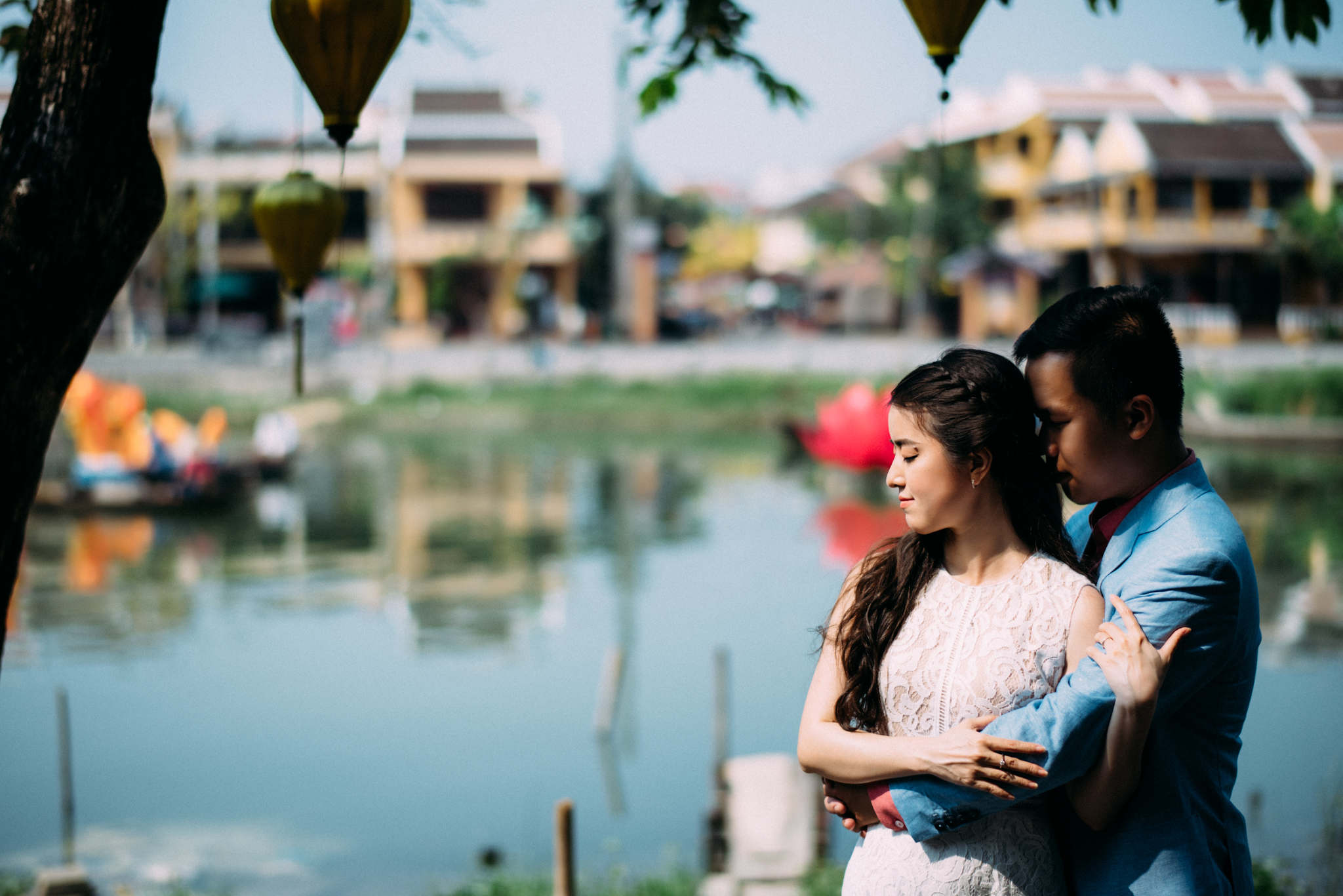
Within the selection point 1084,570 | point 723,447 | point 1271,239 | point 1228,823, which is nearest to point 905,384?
point 1084,570

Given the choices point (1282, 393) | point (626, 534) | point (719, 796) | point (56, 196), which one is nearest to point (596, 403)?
point (626, 534)

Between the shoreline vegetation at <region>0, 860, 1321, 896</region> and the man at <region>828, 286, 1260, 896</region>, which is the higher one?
the man at <region>828, 286, 1260, 896</region>

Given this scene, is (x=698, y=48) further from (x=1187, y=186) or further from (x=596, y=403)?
(x=1187, y=186)

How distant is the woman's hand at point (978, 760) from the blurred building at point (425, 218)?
33096 millimetres

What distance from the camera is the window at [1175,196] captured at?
31328 millimetres

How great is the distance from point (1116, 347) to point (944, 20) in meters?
0.94

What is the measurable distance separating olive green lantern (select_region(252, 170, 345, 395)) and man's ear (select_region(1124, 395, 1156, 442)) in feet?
6.71

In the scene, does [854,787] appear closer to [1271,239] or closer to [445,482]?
[445,482]

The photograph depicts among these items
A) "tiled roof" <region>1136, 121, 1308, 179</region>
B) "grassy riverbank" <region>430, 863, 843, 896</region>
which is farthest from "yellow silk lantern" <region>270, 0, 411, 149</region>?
"tiled roof" <region>1136, 121, 1308, 179</region>

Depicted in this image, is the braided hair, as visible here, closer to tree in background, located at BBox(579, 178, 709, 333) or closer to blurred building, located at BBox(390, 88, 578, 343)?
blurred building, located at BBox(390, 88, 578, 343)

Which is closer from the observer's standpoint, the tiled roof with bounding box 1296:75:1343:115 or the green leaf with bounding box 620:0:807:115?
the green leaf with bounding box 620:0:807:115

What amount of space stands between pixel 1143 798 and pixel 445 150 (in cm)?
3464

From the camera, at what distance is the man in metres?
1.55

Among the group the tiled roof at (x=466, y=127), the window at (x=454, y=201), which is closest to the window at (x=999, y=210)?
the tiled roof at (x=466, y=127)
